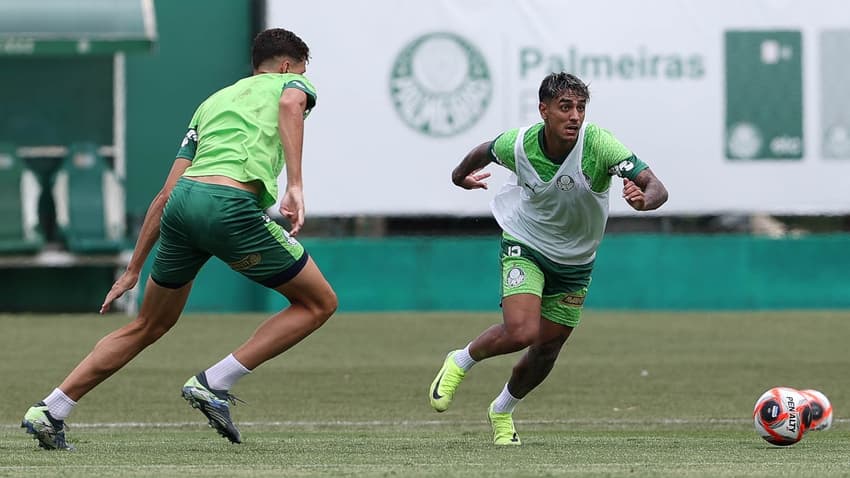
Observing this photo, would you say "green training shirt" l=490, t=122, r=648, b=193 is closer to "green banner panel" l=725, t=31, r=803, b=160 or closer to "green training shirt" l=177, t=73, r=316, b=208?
"green training shirt" l=177, t=73, r=316, b=208

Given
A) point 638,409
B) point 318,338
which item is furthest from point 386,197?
point 638,409

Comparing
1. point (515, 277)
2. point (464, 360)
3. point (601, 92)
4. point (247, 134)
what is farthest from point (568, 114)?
point (601, 92)

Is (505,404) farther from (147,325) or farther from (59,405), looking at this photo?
(59,405)

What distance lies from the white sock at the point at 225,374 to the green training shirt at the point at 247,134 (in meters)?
0.81

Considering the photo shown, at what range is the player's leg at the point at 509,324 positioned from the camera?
28.9 feet

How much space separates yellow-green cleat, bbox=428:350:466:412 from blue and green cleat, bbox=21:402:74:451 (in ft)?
7.03

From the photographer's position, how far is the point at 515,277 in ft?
29.5

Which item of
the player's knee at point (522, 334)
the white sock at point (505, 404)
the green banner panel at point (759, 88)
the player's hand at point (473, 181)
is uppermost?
the green banner panel at point (759, 88)

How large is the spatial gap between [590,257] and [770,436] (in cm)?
144

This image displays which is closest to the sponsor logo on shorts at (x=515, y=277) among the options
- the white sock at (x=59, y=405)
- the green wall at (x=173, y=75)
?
the white sock at (x=59, y=405)

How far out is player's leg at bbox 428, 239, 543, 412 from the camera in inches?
346

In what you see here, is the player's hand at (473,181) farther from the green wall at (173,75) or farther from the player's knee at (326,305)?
the green wall at (173,75)

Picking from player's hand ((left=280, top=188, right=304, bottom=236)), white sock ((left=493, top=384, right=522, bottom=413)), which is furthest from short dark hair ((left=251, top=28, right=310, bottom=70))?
white sock ((left=493, top=384, right=522, bottom=413))

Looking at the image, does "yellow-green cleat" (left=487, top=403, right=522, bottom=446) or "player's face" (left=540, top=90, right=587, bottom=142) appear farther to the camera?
"yellow-green cleat" (left=487, top=403, right=522, bottom=446)
